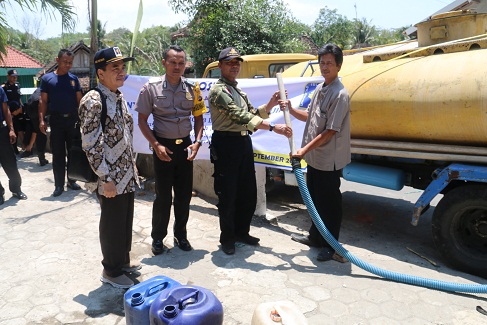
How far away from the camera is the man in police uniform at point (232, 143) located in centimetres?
368

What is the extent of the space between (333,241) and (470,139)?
1.45 meters

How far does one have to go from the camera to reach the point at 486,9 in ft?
46.1

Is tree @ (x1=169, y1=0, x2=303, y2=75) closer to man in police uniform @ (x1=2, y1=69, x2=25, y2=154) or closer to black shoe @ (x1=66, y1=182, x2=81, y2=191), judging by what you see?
man in police uniform @ (x1=2, y1=69, x2=25, y2=154)

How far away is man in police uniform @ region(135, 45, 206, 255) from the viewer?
3.63 meters

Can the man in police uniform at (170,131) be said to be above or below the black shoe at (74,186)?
above

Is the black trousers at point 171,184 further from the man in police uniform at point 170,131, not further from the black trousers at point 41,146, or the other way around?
the black trousers at point 41,146

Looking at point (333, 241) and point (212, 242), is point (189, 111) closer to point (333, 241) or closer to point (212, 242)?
point (212, 242)

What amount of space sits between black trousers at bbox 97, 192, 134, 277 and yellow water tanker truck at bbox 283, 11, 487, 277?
2.40 meters

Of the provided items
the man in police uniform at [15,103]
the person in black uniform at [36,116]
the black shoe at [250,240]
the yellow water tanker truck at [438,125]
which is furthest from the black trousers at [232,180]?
the man in police uniform at [15,103]

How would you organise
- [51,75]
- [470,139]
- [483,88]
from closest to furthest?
1. [483,88]
2. [470,139]
3. [51,75]

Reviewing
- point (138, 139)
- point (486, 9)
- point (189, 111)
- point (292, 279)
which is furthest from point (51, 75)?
point (486, 9)

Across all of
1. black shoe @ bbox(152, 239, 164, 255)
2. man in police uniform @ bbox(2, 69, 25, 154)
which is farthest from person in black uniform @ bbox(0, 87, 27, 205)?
man in police uniform @ bbox(2, 69, 25, 154)

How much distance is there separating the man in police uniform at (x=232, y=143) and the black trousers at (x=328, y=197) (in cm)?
51

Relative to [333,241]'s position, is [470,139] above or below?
above
